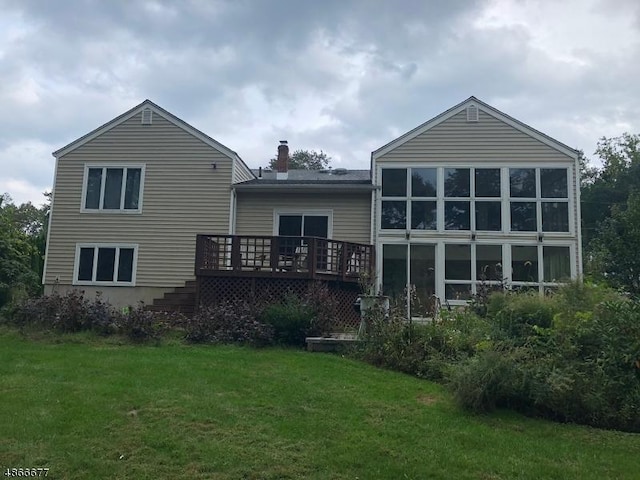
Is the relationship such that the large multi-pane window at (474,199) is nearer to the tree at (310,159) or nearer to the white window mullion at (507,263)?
the white window mullion at (507,263)

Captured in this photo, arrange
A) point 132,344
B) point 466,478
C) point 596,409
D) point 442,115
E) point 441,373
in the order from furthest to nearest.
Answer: point 442,115
point 132,344
point 441,373
point 596,409
point 466,478

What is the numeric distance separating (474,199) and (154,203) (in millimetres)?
9404

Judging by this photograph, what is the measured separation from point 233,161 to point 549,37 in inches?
360

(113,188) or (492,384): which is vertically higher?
(113,188)

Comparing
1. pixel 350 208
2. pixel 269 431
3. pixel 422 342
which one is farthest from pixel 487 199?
pixel 269 431

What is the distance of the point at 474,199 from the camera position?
1582cm

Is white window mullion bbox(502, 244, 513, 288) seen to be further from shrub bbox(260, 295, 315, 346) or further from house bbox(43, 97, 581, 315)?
shrub bbox(260, 295, 315, 346)

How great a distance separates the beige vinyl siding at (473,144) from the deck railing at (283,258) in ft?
12.2

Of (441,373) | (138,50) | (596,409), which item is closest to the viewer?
(596,409)

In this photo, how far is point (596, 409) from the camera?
603 cm

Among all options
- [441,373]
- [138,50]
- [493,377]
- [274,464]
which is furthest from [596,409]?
[138,50]

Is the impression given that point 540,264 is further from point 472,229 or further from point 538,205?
point 472,229

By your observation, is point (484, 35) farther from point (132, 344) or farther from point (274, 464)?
point (274, 464)

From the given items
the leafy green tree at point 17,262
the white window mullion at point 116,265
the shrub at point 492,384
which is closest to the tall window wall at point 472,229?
the white window mullion at point 116,265
